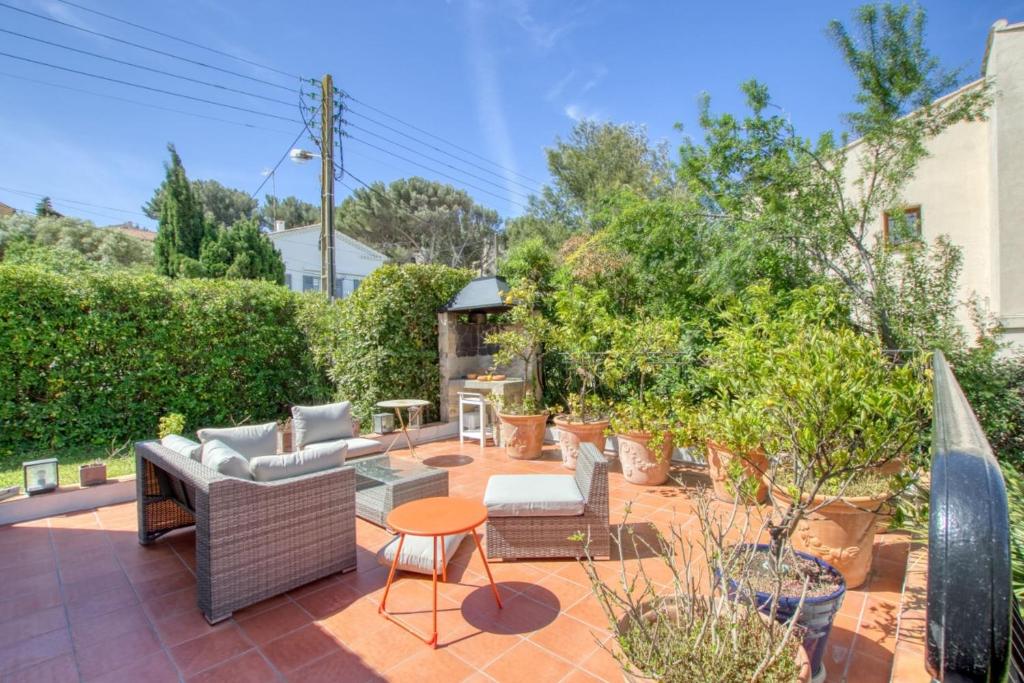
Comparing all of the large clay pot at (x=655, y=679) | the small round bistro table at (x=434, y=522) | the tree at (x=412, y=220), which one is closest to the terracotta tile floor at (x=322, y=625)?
the small round bistro table at (x=434, y=522)

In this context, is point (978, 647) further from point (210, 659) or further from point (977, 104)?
point (977, 104)

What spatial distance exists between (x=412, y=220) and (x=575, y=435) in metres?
Result: 19.0

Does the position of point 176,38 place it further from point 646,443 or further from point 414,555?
point 646,443

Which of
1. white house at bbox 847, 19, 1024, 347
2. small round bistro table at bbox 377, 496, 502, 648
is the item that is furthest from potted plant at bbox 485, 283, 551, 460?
white house at bbox 847, 19, 1024, 347

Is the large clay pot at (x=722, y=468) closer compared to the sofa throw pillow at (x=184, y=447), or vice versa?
the sofa throw pillow at (x=184, y=447)

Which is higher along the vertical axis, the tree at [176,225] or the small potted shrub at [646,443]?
the tree at [176,225]

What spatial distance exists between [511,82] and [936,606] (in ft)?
44.9

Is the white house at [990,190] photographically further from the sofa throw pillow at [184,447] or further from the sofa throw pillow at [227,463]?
the sofa throw pillow at [184,447]

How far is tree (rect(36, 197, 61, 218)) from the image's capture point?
20172 millimetres

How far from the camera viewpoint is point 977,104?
6344 mm

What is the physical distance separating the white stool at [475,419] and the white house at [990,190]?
268 inches

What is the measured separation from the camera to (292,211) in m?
31.3

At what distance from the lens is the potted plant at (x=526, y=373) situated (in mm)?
6840

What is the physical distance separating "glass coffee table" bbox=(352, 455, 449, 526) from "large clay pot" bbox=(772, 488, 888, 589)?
2918mm
